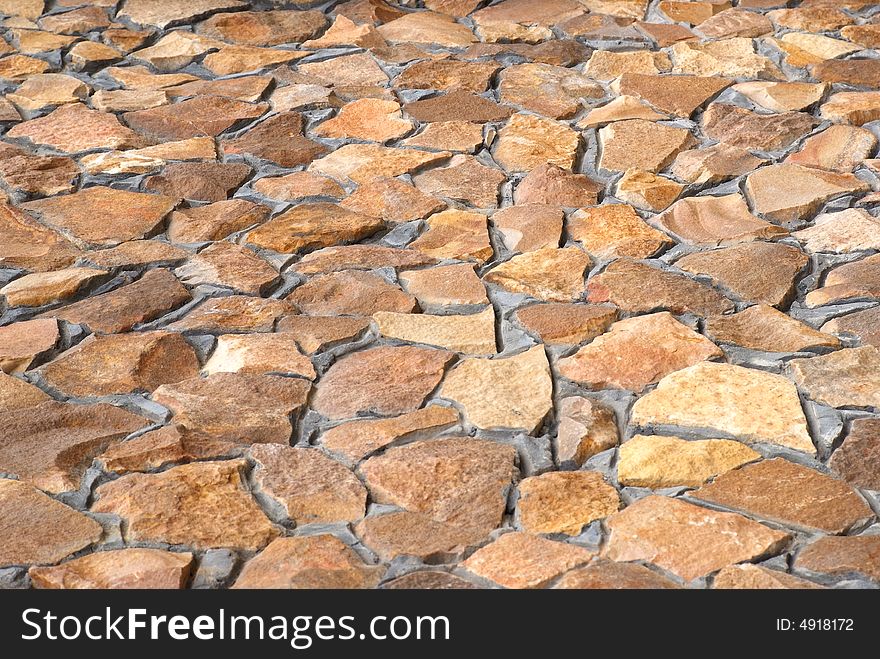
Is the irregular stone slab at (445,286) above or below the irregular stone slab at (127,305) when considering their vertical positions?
below

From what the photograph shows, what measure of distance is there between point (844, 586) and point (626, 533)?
329 mm

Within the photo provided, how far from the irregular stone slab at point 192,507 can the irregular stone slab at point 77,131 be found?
62.3 inches

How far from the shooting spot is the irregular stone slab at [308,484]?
1.72 m

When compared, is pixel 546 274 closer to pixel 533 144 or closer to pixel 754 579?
pixel 533 144

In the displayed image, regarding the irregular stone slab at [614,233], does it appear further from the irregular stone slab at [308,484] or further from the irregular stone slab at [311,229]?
the irregular stone slab at [308,484]

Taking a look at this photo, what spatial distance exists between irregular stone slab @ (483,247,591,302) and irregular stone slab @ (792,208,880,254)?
0.55 m

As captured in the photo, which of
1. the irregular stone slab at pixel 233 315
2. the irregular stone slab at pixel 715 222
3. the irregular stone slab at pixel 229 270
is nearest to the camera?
the irregular stone slab at pixel 233 315

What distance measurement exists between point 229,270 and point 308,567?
1079mm

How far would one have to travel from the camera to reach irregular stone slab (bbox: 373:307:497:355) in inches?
86.0

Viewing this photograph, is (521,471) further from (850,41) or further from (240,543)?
(850,41)

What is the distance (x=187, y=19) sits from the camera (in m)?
3.91

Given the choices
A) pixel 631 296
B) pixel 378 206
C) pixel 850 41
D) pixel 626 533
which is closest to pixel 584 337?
pixel 631 296

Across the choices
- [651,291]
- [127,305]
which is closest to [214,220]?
[127,305]

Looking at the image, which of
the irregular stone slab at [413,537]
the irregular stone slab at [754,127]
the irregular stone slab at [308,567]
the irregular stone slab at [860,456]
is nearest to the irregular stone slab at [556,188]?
the irregular stone slab at [754,127]
